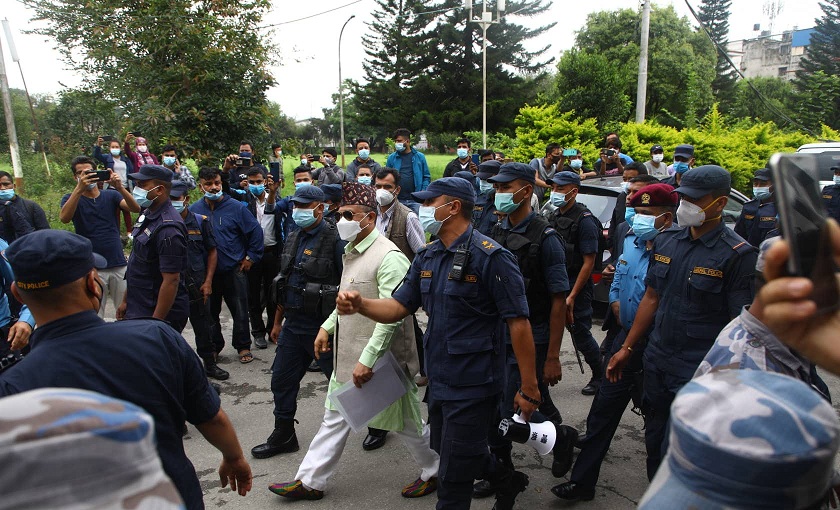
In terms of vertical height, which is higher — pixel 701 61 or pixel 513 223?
pixel 701 61

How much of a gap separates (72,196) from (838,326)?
21.1 feet

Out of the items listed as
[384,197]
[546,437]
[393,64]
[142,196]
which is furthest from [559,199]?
[393,64]

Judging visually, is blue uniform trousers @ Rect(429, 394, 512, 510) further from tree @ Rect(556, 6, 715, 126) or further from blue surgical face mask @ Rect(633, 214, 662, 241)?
tree @ Rect(556, 6, 715, 126)

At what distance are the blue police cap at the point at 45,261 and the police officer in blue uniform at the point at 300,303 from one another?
2117 millimetres

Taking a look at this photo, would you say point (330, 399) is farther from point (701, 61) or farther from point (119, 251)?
point (701, 61)

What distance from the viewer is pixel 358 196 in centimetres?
396

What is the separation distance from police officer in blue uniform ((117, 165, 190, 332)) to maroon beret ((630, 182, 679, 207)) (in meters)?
3.31

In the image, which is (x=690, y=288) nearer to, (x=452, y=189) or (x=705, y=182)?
(x=705, y=182)

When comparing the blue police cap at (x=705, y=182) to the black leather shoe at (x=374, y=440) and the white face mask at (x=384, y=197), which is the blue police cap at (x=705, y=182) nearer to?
the black leather shoe at (x=374, y=440)

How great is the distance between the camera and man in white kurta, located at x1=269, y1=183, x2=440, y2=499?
368 centimetres

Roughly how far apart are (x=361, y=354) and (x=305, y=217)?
54.6 inches

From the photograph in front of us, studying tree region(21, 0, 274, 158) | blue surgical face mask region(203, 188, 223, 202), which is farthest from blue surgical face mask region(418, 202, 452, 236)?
tree region(21, 0, 274, 158)

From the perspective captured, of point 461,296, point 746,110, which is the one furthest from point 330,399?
point 746,110

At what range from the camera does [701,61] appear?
33750mm
